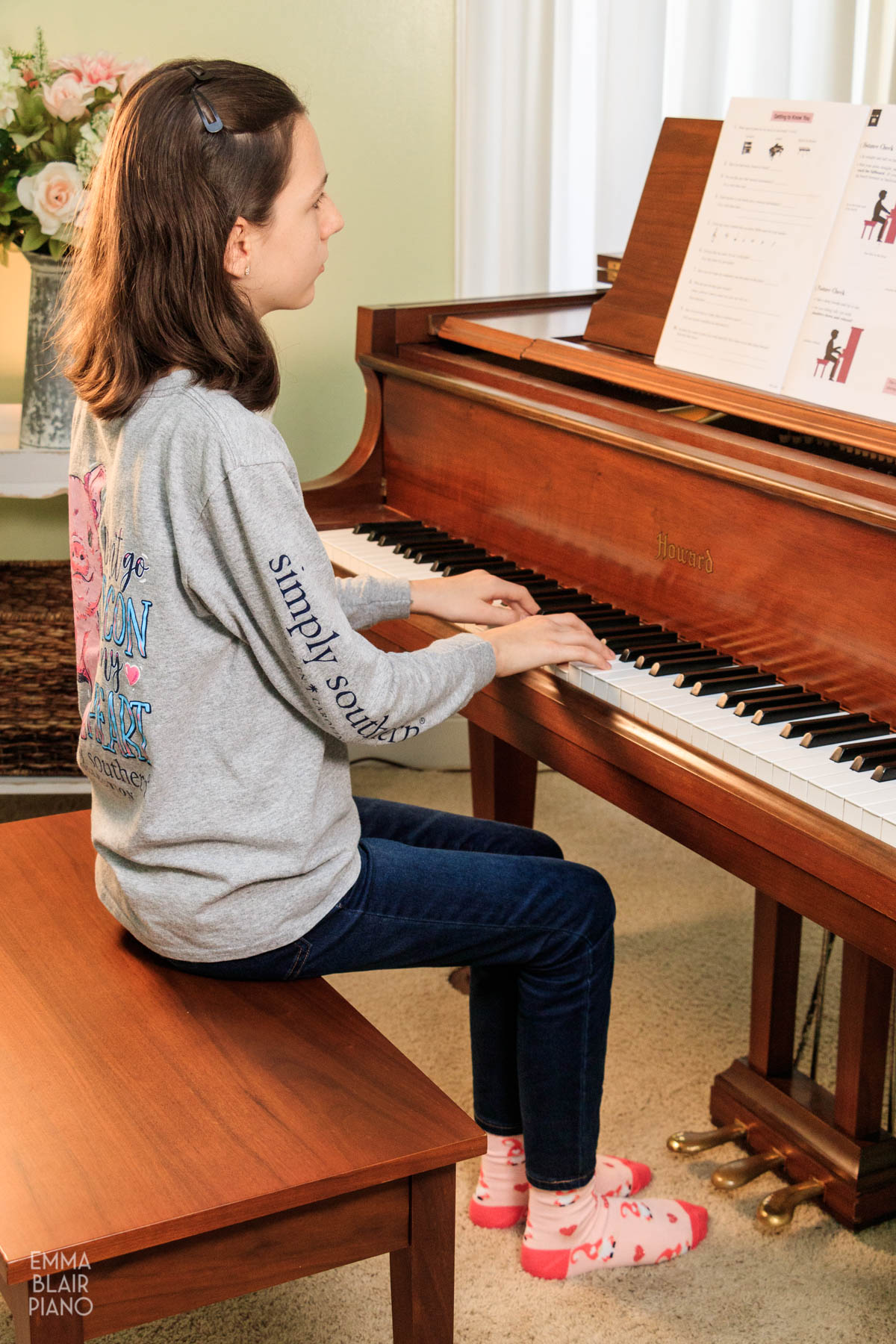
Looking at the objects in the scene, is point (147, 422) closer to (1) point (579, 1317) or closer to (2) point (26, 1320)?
(2) point (26, 1320)

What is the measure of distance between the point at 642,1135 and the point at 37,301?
6.01ft

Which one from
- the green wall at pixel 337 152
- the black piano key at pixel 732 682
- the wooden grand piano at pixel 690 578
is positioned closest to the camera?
the wooden grand piano at pixel 690 578

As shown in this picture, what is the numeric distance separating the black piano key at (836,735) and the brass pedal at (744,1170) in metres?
0.80

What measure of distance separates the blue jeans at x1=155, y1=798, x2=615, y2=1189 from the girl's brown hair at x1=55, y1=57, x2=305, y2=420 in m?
0.52

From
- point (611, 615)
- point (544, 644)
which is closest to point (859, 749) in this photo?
point (544, 644)

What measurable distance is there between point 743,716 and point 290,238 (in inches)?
25.9

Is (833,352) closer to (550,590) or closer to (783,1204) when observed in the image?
(550,590)

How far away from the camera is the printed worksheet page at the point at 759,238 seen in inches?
66.7

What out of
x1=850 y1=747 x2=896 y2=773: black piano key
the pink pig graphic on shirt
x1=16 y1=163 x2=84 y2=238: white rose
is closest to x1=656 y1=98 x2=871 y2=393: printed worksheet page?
x1=850 y1=747 x2=896 y2=773: black piano key

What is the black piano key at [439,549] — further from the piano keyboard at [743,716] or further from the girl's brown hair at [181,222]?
the girl's brown hair at [181,222]

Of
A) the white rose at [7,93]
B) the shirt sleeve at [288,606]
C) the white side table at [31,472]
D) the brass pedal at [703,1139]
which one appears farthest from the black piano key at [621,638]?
the white rose at [7,93]

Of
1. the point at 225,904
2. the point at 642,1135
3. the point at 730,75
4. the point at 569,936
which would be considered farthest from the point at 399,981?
the point at 730,75

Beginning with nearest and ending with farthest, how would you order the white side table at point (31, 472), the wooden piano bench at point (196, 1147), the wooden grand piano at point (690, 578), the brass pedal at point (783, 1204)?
the wooden piano bench at point (196, 1147)
the wooden grand piano at point (690, 578)
the brass pedal at point (783, 1204)
the white side table at point (31, 472)

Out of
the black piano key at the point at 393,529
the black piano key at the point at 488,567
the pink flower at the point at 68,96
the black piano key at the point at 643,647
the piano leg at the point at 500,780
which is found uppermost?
the pink flower at the point at 68,96
